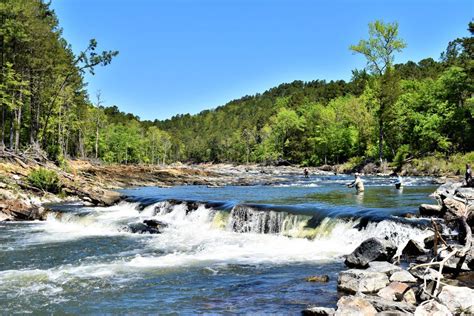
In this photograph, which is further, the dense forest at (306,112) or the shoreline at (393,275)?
the dense forest at (306,112)

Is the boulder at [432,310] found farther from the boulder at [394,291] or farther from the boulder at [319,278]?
the boulder at [319,278]

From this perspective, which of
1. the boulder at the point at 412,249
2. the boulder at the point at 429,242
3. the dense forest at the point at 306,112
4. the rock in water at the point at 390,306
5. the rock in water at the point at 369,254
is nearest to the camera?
the rock in water at the point at 390,306

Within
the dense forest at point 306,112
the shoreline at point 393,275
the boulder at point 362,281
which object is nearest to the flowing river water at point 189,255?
the boulder at point 362,281

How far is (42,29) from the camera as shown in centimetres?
4044

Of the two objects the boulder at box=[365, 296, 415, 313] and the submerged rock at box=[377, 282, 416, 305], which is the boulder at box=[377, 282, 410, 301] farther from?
the boulder at box=[365, 296, 415, 313]

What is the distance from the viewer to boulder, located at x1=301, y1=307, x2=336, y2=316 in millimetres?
8686

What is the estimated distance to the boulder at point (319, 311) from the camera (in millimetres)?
8686

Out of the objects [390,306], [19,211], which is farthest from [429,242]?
[19,211]

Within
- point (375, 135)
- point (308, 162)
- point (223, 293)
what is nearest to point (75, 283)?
point (223, 293)

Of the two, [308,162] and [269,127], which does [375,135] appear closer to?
[308,162]

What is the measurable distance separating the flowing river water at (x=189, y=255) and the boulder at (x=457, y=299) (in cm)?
233

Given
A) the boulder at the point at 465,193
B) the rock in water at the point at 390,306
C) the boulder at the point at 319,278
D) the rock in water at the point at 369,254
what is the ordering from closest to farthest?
1. the rock in water at the point at 390,306
2. the boulder at the point at 319,278
3. the rock in water at the point at 369,254
4. the boulder at the point at 465,193

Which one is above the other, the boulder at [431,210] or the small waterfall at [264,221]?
the boulder at [431,210]

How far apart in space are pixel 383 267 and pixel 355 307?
3.67 metres
